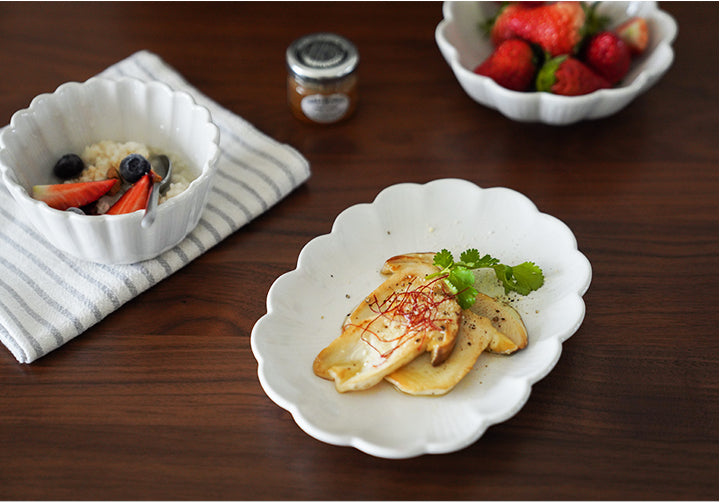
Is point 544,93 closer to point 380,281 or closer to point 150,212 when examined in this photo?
point 380,281

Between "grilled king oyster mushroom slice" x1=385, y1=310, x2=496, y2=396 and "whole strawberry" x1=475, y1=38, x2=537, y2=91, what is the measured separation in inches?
22.2

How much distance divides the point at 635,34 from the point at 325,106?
635mm

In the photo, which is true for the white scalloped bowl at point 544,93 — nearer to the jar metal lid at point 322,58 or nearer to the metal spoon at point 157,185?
the jar metal lid at point 322,58

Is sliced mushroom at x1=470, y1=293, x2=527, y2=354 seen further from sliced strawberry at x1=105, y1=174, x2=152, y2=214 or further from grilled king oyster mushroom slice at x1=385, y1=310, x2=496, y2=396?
sliced strawberry at x1=105, y1=174, x2=152, y2=214

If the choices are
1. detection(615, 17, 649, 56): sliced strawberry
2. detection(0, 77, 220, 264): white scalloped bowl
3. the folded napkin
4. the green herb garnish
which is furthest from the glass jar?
detection(615, 17, 649, 56): sliced strawberry

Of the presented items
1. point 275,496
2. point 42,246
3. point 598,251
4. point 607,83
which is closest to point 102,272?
point 42,246

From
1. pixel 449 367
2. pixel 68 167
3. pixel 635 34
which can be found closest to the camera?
pixel 449 367

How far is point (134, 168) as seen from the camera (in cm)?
130

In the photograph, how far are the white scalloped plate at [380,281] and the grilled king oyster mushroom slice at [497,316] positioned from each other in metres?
0.02

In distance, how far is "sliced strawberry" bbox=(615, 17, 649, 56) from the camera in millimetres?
1576

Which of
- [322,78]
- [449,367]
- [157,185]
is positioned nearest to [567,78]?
[322,78]

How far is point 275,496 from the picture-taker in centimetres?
105

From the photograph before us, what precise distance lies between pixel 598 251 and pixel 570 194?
0.48 feet

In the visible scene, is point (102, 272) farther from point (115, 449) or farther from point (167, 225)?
point (115, 449)
